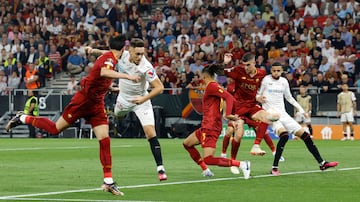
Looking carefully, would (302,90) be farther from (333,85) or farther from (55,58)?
(55,58)

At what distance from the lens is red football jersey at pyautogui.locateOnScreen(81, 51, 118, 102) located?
45.7ft

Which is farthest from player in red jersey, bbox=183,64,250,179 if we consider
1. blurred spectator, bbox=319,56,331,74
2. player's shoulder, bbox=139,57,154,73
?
blurred spectator, bbox=319,56,331,74

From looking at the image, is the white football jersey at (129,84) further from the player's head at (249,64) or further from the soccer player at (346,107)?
the soccer player at (346,107)

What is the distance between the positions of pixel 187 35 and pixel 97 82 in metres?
26.9

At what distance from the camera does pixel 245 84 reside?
1961 centimetres

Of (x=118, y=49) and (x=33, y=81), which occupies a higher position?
(x=118, y=49)

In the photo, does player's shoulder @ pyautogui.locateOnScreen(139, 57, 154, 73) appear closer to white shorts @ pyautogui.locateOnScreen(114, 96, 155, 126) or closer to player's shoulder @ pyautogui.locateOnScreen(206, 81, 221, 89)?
white shorts @ pyautogui.locateOnScreen(114, 96, 155, 126)

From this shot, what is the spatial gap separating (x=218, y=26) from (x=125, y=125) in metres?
5.96

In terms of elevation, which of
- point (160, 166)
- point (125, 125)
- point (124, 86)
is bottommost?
point (125, 125)

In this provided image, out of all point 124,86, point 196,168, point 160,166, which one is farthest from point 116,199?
point 196,168

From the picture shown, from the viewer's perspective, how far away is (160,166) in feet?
52.7

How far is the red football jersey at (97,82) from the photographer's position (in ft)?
45.7

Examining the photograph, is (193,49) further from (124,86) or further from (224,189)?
(224,189)

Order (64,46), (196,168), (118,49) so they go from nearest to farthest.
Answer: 1. (118,49)
2. (196,168)
3. (64,46)
